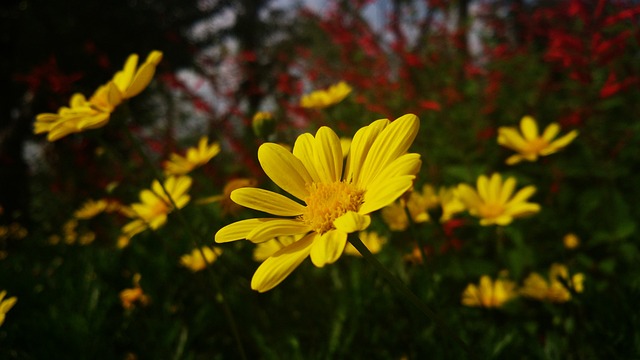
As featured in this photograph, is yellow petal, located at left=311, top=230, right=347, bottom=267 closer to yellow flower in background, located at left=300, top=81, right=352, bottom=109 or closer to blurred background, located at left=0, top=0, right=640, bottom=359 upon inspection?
blurred background, located at left=0, top=0, right=640, bottom=359

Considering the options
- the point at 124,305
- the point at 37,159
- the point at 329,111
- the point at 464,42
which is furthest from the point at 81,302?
the point at 37,159

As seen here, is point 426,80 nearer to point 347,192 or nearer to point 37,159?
point 347,192

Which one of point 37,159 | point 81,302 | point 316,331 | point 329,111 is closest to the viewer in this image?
point 316,331

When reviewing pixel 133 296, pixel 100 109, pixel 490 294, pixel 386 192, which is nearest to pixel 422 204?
pixel 490 294

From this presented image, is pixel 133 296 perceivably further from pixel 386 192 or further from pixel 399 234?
pixel 386 192

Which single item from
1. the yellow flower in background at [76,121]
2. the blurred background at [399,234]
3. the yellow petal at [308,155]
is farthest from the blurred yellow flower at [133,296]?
the yellow petal at [308,155]

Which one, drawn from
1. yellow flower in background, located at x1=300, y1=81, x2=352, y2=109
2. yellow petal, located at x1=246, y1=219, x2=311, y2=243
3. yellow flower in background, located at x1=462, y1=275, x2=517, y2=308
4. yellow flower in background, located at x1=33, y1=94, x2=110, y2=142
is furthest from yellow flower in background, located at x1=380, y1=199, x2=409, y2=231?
yellow flower in background, located at x1=33, y1=94, x2=110, y2=142
